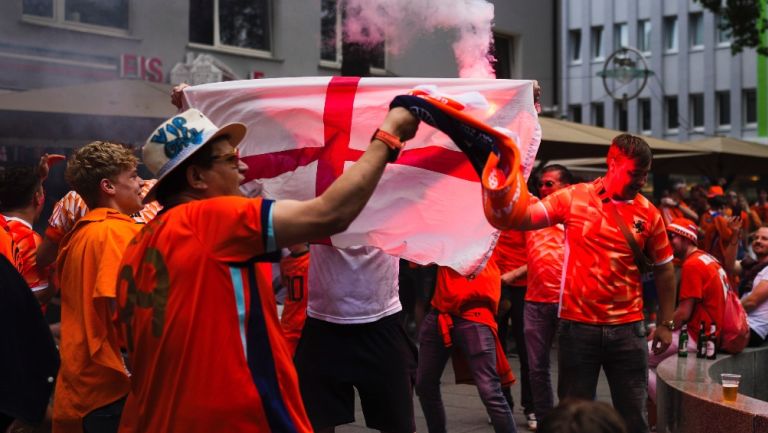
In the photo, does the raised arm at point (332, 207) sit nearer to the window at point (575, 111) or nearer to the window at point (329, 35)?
the window at point (329, 35)

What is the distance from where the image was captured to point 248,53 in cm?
1501

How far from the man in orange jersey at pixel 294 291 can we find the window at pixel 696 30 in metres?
45.4

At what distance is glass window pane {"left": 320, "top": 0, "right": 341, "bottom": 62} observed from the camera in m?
15.1

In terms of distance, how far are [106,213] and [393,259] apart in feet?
4.47

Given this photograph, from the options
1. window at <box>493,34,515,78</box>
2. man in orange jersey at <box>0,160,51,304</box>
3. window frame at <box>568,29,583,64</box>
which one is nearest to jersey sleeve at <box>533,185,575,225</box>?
man in orange jersey at <box>0,160,51,304</box>

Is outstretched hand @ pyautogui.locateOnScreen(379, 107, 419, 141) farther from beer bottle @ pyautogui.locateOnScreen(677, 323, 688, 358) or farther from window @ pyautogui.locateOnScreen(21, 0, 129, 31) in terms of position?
window @ pyautogui.locateOnScreen(21, 0, 129, 31)

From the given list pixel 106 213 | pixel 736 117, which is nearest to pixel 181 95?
pixel 106 213

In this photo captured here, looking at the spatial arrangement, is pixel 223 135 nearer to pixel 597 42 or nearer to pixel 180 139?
pixel 180 139

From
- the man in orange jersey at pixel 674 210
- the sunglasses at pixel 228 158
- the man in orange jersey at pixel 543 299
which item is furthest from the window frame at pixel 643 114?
the sunglasses at pixel 228 158

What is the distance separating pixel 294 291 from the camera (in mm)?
5883

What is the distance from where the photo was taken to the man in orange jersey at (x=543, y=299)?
6801mm

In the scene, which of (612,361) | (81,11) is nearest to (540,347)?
(612,361)

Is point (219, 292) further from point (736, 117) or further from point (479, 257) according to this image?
point (736, 117)

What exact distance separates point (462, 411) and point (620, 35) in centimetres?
4552
